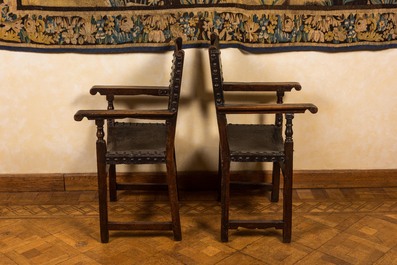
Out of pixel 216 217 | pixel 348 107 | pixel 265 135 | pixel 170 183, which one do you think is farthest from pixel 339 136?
pixel 170 183

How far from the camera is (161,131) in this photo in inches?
117

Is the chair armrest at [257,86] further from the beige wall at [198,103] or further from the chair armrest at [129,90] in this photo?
the chair armrest at [129,90]

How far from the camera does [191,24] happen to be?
3.07 meters

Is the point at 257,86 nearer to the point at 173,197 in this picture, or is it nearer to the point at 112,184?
the point at 173,197

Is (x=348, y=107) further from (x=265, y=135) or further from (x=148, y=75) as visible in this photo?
(x=148, y=75)

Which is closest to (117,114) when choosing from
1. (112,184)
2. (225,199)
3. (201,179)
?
(225,199)

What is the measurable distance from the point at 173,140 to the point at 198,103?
2.19 feet

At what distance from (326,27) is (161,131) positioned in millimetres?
1181

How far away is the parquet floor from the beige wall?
0.77 ft

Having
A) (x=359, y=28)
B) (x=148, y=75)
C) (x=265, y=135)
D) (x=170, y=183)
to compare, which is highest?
(x=359, y=28)

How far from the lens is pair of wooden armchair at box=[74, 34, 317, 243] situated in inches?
100

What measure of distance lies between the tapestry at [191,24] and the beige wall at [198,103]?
83 millimetres

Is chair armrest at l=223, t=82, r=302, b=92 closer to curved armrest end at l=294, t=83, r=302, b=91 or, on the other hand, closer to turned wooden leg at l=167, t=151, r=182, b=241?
curved armrest end at l=294, t=83, r=302, b=91

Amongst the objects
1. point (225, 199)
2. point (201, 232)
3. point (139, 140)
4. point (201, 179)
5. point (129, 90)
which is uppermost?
point (129, 90)
